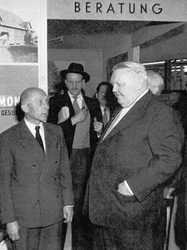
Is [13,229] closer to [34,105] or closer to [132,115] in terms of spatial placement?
[34,105]

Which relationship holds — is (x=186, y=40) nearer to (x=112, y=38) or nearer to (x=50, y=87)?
(x=112, y=38)

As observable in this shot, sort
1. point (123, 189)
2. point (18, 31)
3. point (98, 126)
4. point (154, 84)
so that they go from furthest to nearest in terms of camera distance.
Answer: point (98, 126) → point (18, 31) → point (154, 84) → point (123, 189)

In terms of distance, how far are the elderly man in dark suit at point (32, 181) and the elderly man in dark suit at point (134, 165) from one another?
17.4 inches

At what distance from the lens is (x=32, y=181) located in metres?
2.83

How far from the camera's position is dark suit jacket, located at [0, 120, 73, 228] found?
281 centimetres

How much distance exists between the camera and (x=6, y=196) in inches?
110

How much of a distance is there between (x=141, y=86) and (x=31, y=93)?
843 mm

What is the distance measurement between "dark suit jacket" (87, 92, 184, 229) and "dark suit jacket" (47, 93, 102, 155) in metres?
1.58

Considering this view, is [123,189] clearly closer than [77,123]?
Yes

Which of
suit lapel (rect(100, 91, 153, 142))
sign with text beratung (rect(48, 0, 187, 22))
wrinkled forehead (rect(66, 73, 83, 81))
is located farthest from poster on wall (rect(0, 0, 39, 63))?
suit lapel (rect(100, 91, 153, 142))

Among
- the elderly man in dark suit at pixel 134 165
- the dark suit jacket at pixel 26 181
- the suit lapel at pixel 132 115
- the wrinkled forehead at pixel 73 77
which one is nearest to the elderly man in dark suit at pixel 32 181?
the dark suit jacket at pixel 26 181

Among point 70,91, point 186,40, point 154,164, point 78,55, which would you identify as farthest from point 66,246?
point 78,55

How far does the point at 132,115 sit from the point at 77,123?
1816 millimetres

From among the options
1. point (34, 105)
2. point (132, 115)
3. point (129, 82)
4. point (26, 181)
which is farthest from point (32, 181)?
point (129, 82)
